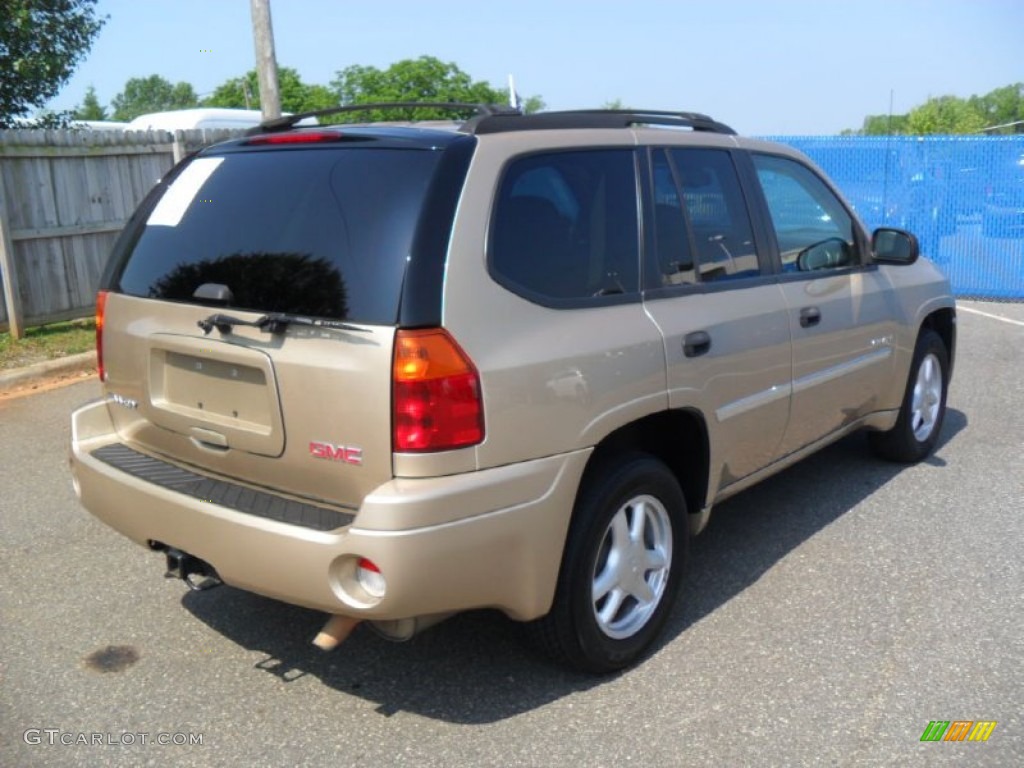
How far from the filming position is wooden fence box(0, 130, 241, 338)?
9.11 metres

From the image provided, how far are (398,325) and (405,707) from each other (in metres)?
1.33

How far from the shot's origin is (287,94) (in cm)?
4047

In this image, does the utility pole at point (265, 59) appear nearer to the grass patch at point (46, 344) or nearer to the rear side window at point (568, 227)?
the grass patch at point (46, 344)

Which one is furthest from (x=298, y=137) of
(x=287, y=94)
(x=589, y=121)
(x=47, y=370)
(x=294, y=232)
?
(x=287, y=94)

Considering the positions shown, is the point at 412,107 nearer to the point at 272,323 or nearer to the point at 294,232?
the point at 294,232

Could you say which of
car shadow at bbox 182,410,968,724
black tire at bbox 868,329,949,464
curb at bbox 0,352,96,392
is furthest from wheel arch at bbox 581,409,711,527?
curb at bbox 0,352,96,392

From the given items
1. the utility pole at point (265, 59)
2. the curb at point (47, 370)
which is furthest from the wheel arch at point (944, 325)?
the utility pole at point (265, 59)

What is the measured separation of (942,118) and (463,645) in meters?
54.8

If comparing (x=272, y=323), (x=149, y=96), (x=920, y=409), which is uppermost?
(x=149, y=96)

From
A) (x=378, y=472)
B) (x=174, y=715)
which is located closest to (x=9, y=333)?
(x=174, y=715)

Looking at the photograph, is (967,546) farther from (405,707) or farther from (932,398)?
(405,707)

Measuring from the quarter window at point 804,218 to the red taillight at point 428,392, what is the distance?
2084mm

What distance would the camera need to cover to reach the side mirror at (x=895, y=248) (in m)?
4.99

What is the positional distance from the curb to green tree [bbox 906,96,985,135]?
42.8 metres
